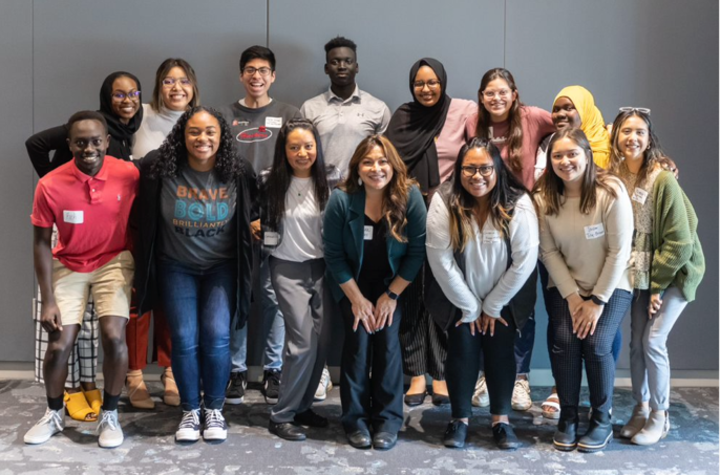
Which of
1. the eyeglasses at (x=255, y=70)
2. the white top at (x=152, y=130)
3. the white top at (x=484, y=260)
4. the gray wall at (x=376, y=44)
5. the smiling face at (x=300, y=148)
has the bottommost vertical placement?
the white top at (x=484, y=260)

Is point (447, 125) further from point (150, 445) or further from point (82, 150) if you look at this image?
point (150, 445)

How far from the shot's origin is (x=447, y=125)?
3.67 m

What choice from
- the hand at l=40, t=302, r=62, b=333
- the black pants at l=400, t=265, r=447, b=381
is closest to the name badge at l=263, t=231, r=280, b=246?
the black pants at l=400, t=265, r=447, b=381

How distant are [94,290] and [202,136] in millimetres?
850

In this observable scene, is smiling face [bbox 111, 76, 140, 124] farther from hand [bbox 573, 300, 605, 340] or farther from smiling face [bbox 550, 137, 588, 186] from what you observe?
hand [bbox 573, 300, 605, 340]

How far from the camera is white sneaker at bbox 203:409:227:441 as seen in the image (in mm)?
3197

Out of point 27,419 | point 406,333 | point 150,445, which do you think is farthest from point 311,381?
point 27,419

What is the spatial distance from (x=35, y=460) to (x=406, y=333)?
5.53 ft

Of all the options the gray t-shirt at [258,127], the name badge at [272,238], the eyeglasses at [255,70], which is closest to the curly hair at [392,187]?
the name badge at [272,238]

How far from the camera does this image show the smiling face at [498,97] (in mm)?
3494

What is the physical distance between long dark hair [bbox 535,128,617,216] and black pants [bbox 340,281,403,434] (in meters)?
0.82

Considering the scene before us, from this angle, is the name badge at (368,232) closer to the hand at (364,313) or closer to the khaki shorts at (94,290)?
the hand at (364,313)

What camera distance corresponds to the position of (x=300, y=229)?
3287 millimetres

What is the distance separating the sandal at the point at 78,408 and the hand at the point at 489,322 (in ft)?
6.16
